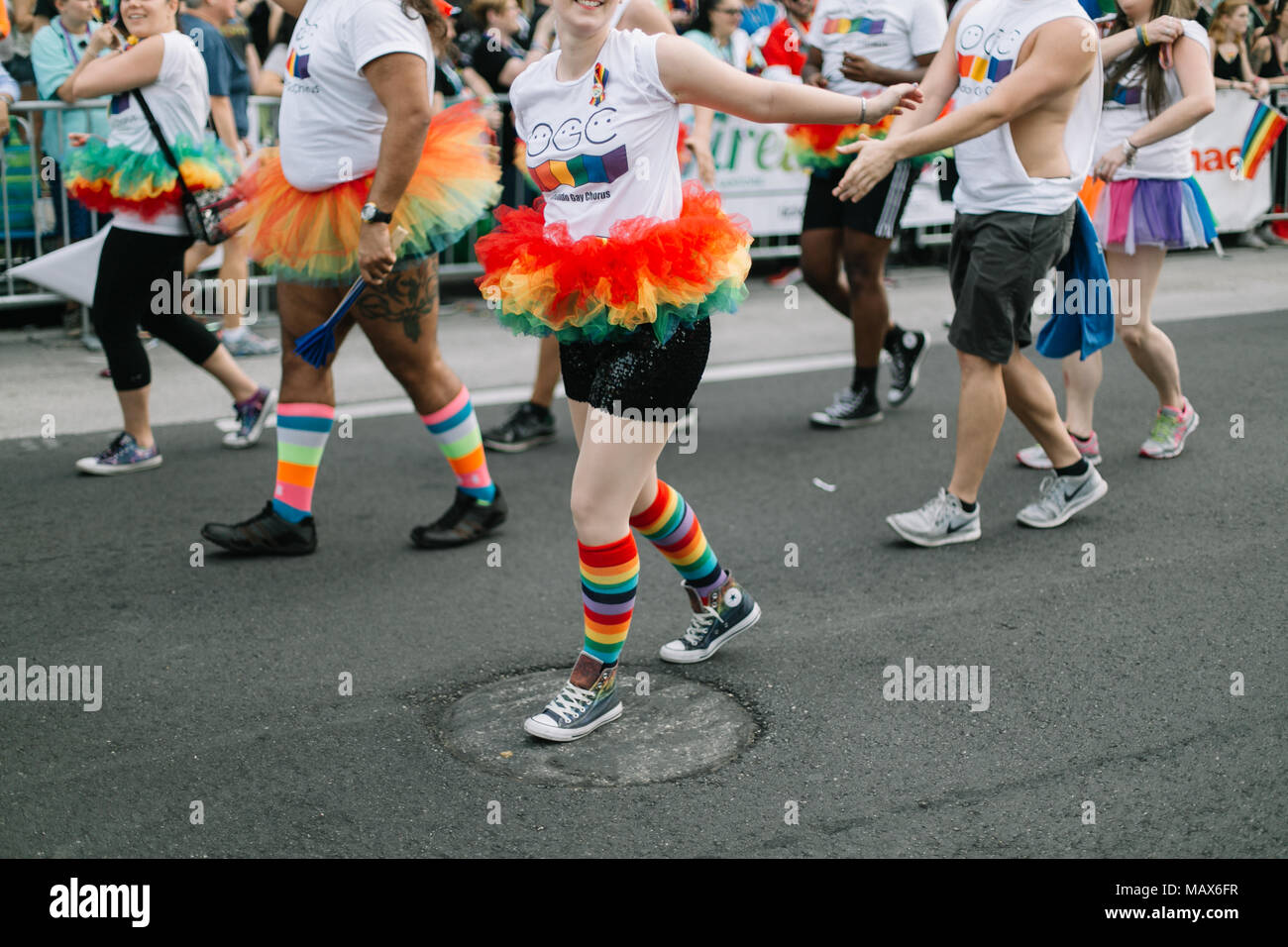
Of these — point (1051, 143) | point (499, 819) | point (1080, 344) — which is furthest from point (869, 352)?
point (499, 819)

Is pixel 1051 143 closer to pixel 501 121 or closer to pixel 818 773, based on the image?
pixel 818 773

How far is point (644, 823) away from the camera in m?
3.32

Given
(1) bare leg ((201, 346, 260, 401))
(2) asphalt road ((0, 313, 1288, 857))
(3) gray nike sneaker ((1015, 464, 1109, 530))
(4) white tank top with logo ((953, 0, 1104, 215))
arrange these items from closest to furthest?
(2) asphalt road ((0, 313, 1288, 857)) < (4) white tank top with logo ((953, 0, 1104, 215)) < (3) gray nike sneaker ((1015, 464, 1109, 530)) < (1) bare leg ((201, 346, 260, 401))

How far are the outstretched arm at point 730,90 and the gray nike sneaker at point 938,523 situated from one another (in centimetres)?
199

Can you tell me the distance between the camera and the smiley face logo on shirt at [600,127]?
12.0 ft

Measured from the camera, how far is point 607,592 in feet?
12.5

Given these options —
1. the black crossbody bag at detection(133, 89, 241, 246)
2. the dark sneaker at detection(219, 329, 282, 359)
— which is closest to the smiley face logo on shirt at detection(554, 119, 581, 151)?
the black crossbody bag at detection(133, 89, 241, 246)

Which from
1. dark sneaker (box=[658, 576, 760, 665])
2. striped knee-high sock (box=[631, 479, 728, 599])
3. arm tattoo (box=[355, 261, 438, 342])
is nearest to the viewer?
striped knee-high sock (box=[631, 479, 728, 599])

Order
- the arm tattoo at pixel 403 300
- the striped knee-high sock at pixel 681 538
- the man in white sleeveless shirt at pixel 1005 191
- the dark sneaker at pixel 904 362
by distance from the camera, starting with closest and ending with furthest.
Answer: the striped knee-high sock at pixel 681 538
the man in white sleeveless shirt at pixel 1005 191
the arm tattoo at pixel 403 300
the dark sneaker at pixel 904 362

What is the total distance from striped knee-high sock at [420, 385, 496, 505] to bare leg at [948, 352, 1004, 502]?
5.75ft
